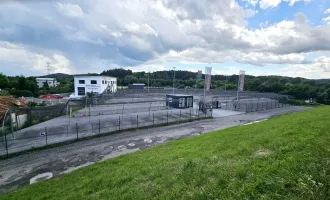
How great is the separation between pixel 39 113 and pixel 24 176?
1631cm

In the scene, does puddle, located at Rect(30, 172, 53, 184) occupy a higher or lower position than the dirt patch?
lower

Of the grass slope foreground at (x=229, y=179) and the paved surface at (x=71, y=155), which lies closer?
the grass slope foreground at (x=229, y=179)

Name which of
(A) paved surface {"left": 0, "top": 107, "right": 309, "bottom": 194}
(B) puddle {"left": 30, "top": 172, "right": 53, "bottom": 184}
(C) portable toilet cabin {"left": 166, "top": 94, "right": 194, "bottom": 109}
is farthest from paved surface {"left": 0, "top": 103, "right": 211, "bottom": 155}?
(C) portable toilet cabin {"left": 166, "top": 94, "right": 194, "bottom": 109}

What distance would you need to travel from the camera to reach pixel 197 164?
6109mm

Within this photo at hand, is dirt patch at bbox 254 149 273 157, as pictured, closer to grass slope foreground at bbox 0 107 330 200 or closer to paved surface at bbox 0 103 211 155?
grass slope foreground at bbox 0 107 330 200

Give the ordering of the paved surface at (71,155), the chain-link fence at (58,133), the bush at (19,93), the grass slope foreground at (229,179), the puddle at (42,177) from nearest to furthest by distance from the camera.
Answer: the grass slope foreground at (229,179) → the puddle at (42,177) → the paved surface at (71,155) → the chain-link fence at (58,133) → the bush at (19,93)

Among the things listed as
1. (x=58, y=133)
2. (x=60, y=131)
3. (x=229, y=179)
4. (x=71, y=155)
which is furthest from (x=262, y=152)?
(x=60, y=131)

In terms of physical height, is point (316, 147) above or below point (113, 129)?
above

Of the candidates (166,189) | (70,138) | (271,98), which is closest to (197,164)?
(166,189)

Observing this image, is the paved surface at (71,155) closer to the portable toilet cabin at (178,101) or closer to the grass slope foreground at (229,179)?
the grass slope foreground at (229,179)

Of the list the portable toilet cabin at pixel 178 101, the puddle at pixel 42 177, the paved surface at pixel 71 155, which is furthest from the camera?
the portable toilet cabin at pixel 178 101

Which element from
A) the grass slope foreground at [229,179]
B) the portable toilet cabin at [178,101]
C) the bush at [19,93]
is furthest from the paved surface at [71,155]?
the bush at [19,93]

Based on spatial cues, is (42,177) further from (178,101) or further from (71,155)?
(178,101)

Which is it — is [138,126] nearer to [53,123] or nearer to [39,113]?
[53,123]
